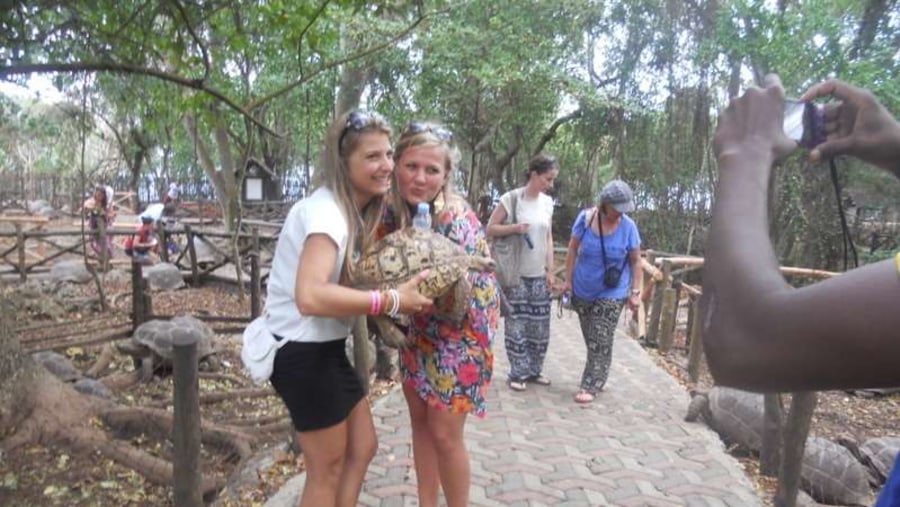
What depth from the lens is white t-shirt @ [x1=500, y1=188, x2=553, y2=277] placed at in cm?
465

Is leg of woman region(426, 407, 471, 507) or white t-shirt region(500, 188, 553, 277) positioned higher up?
white t-shirt region(500, 188, 553, 277)

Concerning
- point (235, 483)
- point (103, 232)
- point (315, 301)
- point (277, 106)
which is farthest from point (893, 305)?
point (277, 106)

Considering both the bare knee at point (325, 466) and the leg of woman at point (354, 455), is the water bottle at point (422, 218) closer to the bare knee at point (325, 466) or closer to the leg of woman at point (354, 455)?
the leg of woman at point (354, 455)

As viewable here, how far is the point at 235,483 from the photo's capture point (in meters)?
3.59

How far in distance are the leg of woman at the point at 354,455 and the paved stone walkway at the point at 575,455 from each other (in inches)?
31.2

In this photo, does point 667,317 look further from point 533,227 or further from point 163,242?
point 163,242

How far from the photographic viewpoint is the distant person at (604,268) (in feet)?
15.0

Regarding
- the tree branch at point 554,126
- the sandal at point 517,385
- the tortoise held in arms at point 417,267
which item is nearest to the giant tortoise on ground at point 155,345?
the sandal at point 517,385

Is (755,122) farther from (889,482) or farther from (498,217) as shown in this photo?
(498,217)

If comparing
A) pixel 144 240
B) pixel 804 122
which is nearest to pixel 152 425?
pixel 804 122

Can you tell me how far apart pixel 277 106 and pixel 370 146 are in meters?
15.4

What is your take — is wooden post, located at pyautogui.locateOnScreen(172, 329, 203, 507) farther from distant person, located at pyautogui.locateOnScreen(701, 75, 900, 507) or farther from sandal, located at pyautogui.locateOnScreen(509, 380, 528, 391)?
sandal, located at pyautogui.locateOnScreen(509, 380, 528, 391)

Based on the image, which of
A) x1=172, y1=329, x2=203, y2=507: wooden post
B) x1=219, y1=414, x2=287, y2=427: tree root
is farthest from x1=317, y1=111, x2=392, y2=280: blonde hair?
x1=219, y1=414, x2=287, y2=427: tree root

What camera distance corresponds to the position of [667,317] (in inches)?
292
